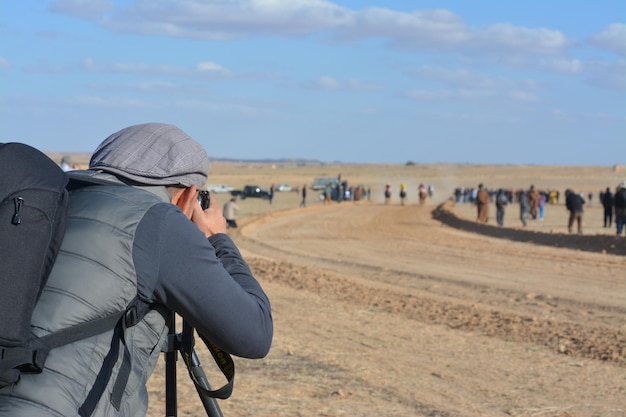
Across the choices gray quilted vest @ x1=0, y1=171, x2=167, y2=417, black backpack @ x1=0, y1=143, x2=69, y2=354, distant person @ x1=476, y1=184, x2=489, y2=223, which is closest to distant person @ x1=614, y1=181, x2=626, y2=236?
distant person @ x1=476, y1=184, x2=489, y2=223

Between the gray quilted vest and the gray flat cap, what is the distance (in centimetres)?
19

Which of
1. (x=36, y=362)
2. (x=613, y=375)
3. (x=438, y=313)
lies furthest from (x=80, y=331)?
(x=438, y=313)

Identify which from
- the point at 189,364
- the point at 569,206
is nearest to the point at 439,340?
the point at 189,364

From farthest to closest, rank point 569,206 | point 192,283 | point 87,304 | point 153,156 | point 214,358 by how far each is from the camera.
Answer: point 569,206 < point 214,358 < point 153,156 < point 192,283 < point 87,304

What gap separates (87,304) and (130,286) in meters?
0.12

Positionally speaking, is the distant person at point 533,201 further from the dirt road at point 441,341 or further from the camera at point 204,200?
the camera at point 204,200

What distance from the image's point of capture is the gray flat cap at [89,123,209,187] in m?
2.69

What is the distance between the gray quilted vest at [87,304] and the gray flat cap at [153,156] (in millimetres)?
190

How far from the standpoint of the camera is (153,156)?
8.89ft

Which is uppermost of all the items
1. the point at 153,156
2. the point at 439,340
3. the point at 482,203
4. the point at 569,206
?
the point at 153,156

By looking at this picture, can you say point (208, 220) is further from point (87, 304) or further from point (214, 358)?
point (87, 304)

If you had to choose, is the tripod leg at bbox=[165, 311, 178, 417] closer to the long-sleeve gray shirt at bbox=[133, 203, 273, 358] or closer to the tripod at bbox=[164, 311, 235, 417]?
the tripod at bbox=[164, 311, 235, 417]

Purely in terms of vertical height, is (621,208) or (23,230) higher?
(23,230)

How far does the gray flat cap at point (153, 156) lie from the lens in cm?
269
